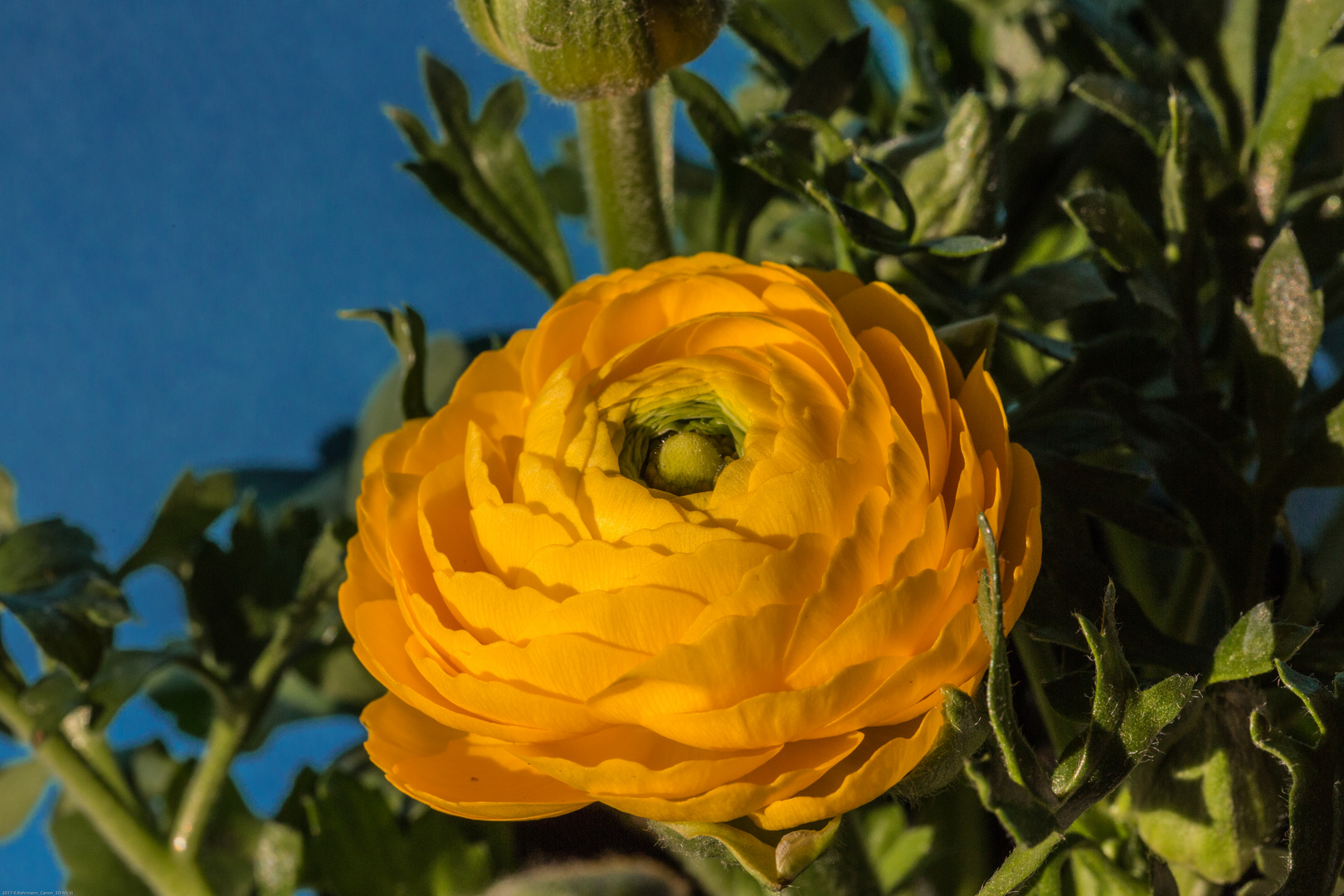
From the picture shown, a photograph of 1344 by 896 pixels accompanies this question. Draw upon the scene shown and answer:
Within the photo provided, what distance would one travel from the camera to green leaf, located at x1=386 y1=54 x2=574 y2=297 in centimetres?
37

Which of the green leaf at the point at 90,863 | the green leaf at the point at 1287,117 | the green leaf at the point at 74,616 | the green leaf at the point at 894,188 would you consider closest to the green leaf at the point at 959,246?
the green leaf at the point at 894,188

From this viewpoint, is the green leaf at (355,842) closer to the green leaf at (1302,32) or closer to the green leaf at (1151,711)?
the green leaf at (1151,711)

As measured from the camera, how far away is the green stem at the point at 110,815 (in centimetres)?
36

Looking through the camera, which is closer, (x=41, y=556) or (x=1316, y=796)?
(x=1316, y=796)

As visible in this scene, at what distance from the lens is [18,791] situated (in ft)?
1.60

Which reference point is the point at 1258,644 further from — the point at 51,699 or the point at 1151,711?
the point at 51,699

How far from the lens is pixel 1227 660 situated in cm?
24

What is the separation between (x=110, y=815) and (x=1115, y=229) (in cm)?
36

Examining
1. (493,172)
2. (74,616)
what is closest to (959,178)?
(493,172)

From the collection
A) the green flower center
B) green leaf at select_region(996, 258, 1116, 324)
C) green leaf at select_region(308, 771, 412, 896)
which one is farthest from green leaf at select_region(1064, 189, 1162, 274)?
green leaf at select_region(308, 771, 412, 896)

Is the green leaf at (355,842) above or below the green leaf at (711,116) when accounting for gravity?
below

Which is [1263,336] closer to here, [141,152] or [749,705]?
[749,705]

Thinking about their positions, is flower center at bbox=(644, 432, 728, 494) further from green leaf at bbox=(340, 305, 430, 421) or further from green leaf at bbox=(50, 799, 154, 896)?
green leaf at bbox=(50, 799, 154, 896)

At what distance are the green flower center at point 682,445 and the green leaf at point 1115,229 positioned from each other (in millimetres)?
108
